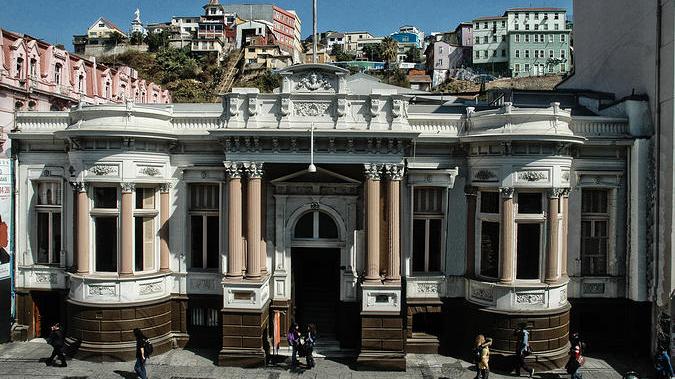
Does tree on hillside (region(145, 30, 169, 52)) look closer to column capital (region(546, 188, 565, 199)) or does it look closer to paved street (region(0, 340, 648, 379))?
paved street (region(0, 340, 648, 379))

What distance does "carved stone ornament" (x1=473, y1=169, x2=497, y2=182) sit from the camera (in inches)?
658

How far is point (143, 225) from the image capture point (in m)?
17.5

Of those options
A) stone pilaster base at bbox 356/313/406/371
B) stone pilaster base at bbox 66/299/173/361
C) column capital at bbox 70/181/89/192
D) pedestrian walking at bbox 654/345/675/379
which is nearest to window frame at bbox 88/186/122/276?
column capital at bbox 70/181/89/192

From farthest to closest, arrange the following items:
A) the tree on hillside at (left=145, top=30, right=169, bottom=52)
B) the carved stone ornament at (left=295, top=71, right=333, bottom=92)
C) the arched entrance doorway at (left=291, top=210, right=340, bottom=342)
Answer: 1. the tree on hillside at (left=145, top=30, right=169, bottom=52)
2. the arched entrance doorway at (left=291, top=210, right=340, bottom=342)
3. the carved stone ornament at (left=295, top=71, right=333, bottom=92)

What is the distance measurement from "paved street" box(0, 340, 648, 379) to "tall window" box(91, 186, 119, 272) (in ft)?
10.6

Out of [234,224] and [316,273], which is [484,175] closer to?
[316,273]

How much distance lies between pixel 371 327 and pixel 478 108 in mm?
9830

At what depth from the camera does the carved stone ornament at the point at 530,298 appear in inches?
646

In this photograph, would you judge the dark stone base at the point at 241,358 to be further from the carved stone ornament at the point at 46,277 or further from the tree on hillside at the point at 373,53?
the tree on hillside at the point at 373,53

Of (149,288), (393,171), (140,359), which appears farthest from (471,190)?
(140,359)

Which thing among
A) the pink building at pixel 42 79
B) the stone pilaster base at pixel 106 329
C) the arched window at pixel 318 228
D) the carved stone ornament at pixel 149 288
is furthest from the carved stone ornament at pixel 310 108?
the stone pilaster base at pixel 106 329

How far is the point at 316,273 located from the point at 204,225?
5.34 meters

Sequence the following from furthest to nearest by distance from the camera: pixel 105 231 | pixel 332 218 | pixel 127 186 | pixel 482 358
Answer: pixel 332 218, pixel 105 231, pixel 127 186, pixel 482 358

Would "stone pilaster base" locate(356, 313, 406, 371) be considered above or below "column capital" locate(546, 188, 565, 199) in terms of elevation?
below
